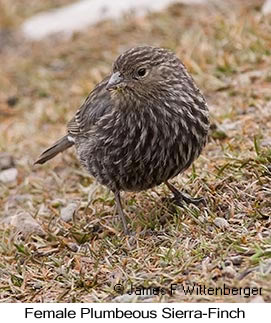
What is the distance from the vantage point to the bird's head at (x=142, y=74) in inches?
212

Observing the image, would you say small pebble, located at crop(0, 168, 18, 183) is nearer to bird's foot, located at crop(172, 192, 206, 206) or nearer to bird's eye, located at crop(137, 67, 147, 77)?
bird's foot, located at crop(172, 192, 206, 206)

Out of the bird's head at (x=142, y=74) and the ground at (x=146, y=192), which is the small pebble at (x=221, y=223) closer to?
the ground at (x=146, y=192)

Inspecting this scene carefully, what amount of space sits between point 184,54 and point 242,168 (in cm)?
295

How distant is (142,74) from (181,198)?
88 centimetres

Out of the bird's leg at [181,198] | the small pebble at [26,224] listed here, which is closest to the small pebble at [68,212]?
the small pebble at [26,224]

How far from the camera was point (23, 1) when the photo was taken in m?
12.2

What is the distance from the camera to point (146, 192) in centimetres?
625

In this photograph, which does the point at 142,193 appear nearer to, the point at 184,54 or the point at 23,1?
the point at 184,54

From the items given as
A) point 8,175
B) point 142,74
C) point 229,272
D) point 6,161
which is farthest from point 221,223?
point 6,161

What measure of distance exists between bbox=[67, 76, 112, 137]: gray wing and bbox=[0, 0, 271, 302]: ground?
0.62 meters

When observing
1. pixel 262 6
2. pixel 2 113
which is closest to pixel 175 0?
pixel 262 6

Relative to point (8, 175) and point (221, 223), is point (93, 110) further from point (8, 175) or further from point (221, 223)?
point (8, 175)

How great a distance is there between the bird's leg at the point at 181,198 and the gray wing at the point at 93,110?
651 millimetres
